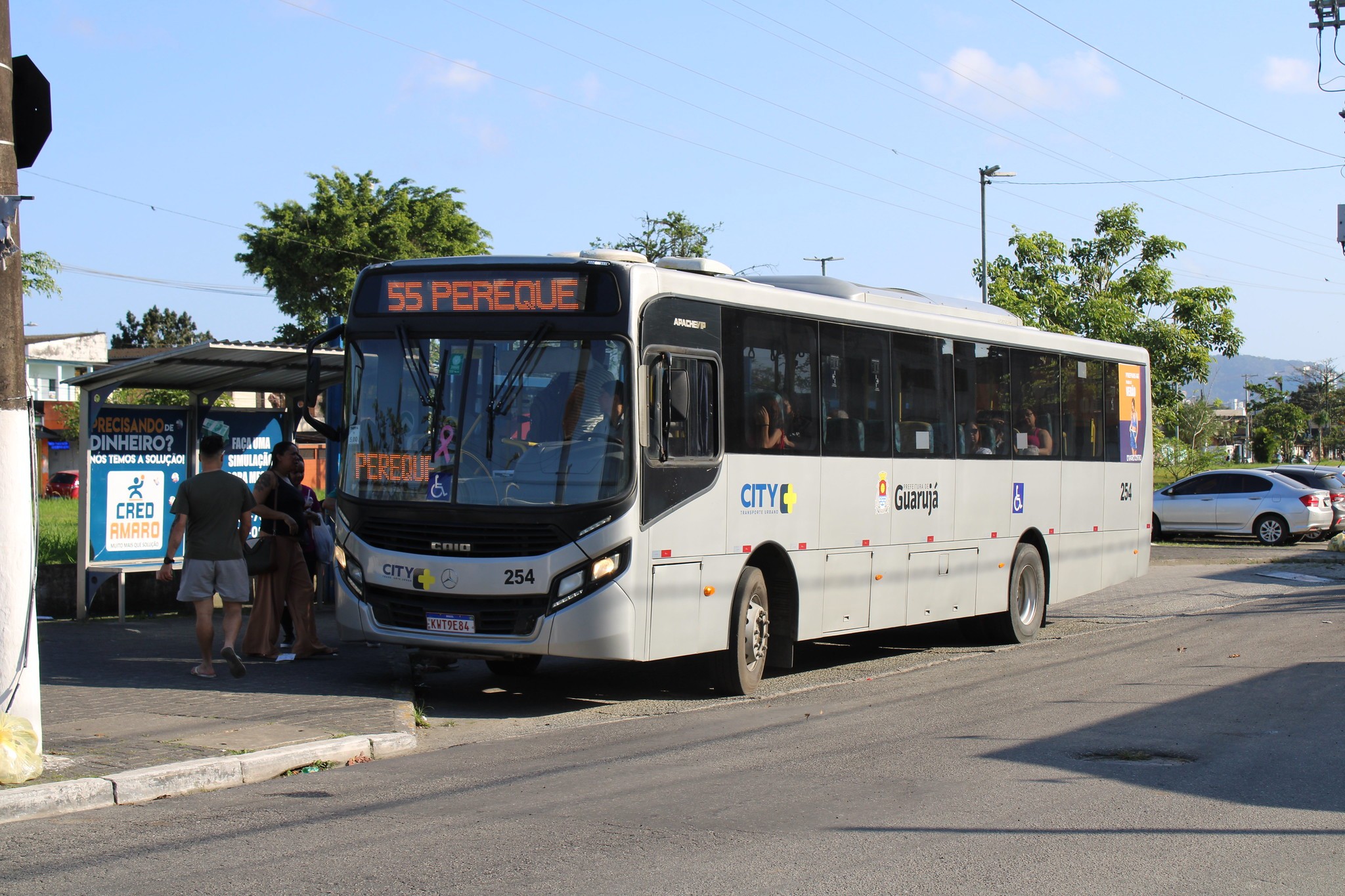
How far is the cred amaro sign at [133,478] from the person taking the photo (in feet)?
49.0

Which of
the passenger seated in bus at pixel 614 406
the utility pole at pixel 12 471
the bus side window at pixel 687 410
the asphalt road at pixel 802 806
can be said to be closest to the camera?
the asphalt road at pixel 802 806

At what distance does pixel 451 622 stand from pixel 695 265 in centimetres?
357

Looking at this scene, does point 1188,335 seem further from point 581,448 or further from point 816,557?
point 581,448

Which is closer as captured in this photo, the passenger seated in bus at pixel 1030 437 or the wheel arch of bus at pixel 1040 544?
the passenger seated in bus at pixel 1030 437

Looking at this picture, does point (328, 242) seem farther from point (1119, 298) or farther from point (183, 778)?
point (183, 778)

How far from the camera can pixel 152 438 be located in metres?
15.5

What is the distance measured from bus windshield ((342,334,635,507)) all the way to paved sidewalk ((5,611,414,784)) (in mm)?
1685

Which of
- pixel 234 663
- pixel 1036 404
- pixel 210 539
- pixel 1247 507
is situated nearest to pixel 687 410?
pixel 210 539

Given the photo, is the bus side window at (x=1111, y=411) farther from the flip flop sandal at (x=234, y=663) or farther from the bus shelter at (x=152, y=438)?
the flip flop sandal at (x=234, y=663)

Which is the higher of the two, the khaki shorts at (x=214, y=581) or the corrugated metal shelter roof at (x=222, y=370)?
the corrugated metal shelter roof at (x=222, y=370)

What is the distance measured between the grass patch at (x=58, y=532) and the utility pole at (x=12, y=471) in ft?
10.1

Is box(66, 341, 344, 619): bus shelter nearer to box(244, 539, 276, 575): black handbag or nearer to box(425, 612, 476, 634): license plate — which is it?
box(244, 539, 276, 575): black handbag

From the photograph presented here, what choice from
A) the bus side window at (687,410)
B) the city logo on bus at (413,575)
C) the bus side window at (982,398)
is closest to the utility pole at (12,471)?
the city logo on bus at (413,575)

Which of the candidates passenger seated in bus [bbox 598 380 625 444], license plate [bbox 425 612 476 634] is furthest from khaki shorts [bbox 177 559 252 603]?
passenger seated in bus [bbox 598 380 625 444]
